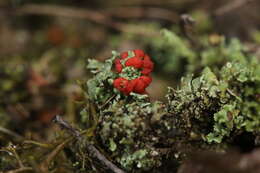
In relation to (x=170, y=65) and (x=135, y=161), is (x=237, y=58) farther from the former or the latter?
(x=135, y=161)

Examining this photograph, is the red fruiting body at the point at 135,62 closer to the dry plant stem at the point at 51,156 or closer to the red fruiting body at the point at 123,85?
the red fruiting body at the point at 123,85

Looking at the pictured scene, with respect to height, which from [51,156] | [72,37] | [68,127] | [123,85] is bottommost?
[51,156]

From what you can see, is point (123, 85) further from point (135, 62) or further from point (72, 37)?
point (72, 37)

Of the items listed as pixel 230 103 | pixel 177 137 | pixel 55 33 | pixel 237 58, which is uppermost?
pixel 55 33

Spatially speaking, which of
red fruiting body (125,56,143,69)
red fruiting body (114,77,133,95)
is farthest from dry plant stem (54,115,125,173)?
red fruiting body (125,56,143,69)

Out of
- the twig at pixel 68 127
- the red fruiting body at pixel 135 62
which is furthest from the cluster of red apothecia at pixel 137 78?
the twig at pixel 68 127

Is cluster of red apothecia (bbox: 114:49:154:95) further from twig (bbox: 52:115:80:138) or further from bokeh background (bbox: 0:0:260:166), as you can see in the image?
bokeh background (bbox: 0:0:260:166)

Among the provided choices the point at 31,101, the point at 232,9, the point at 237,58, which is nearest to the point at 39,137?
the point at 31,101

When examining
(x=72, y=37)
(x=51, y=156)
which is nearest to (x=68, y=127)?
(x=51, y=156)
